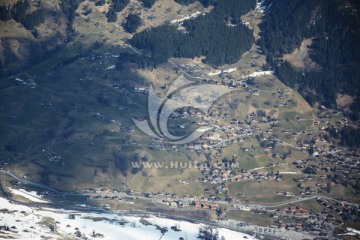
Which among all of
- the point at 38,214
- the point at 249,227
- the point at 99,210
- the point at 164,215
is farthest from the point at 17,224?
the point at 249,227

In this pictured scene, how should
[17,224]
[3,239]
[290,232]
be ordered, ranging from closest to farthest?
[3,239]
[17,224]
[290,232]

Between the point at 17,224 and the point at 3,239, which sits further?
the point at 17,224

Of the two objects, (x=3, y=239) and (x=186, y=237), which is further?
(x=186, y=237)

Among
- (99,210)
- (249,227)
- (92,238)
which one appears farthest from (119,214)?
(249,227)

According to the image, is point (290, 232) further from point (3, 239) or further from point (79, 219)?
point (3, 239)

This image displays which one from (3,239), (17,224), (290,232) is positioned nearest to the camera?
(3,239)

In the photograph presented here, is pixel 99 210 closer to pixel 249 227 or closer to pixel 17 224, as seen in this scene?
pixel 17 224
